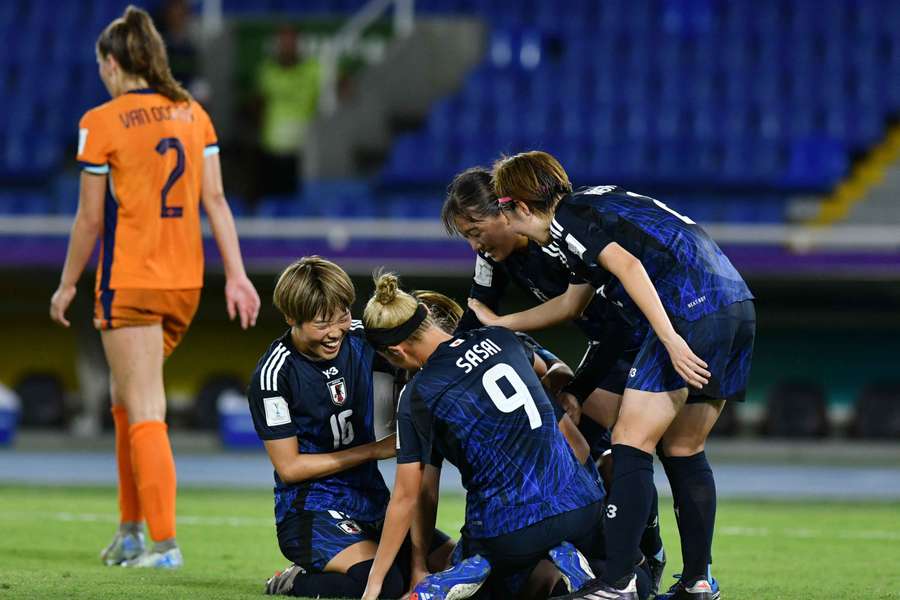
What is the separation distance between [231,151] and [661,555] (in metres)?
10.4

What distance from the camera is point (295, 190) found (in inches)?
583

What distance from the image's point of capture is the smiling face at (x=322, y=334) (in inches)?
181

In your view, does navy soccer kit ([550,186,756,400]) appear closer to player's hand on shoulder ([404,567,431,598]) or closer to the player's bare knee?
the player's bare knee

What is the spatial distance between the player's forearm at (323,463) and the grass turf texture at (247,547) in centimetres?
41

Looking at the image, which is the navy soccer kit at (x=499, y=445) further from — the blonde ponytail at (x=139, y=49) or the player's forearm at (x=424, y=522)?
the blonde ponytail at (x=139, y=49)

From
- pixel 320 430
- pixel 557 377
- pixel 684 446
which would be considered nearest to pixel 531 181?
pixel 557 377

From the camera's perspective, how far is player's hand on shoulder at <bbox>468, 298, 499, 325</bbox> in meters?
5.16

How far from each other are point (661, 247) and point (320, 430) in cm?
131

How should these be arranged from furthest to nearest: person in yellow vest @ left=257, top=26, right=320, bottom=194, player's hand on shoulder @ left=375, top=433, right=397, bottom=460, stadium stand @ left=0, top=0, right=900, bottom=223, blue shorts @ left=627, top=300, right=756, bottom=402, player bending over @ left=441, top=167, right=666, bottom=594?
1. person in yellow vest @ left=257, top=26, right=320, bottom=194
2. stadium stand @ left=0, top=0, right=900, bottom=223
3. player bending over @ left=441, top=167, right=666, bottom=594
4. player's hand on shoulder @ left=375, top=433, right=397, bottom=460
5. blue shorts @ left=627, top=300, right=756, bottom=402

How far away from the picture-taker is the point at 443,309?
4758 mm

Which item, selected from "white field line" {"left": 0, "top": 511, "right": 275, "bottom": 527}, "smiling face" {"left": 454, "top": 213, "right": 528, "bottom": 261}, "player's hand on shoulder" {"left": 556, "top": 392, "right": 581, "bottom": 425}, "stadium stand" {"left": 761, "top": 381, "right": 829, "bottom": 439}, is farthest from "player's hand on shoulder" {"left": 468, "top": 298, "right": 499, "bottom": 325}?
"stadium stand" {"left": 761, "top": 381, "right": 829, "bottom": 439}

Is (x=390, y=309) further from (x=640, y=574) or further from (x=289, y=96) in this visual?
(x=289, y=96)

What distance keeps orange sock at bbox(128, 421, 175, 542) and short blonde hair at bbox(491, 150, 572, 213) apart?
67.8 inches

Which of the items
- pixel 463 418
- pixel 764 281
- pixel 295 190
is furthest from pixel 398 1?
pixel 463 418
